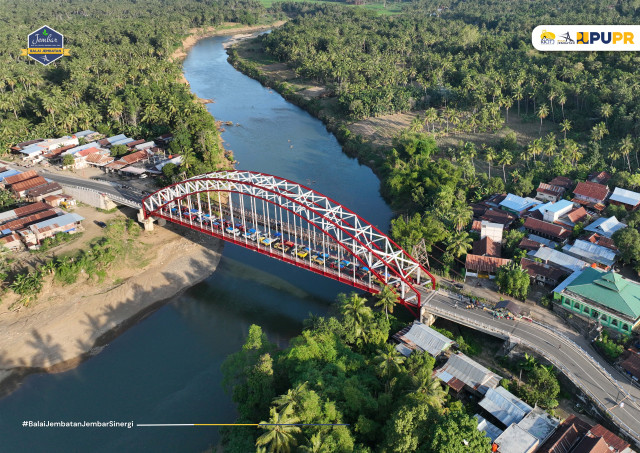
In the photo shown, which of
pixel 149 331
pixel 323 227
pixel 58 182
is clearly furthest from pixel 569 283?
pixel 58 182

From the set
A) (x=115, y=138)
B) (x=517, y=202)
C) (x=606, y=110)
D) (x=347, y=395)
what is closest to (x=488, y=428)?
(x=347, y=395)

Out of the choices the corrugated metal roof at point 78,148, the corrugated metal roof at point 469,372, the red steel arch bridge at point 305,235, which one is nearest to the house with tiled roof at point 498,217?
the red steel arch bridge at point 305,235

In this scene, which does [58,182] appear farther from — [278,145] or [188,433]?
[188,433]

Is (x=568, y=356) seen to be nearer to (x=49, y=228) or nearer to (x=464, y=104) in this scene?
(x=49, y=228)

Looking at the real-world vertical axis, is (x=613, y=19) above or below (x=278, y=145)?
above

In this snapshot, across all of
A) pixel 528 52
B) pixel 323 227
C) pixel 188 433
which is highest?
pixel 528 52

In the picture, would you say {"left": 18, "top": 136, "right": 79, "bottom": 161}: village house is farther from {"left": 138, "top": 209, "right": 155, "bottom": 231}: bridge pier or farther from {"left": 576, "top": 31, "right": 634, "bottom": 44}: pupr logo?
{"left": 576, "top": 31, "right": 634, "bottom": 44}: pupr logo

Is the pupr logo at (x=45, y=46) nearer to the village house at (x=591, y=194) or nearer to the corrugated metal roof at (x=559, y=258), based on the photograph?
the village house at (x=591, y=194)
